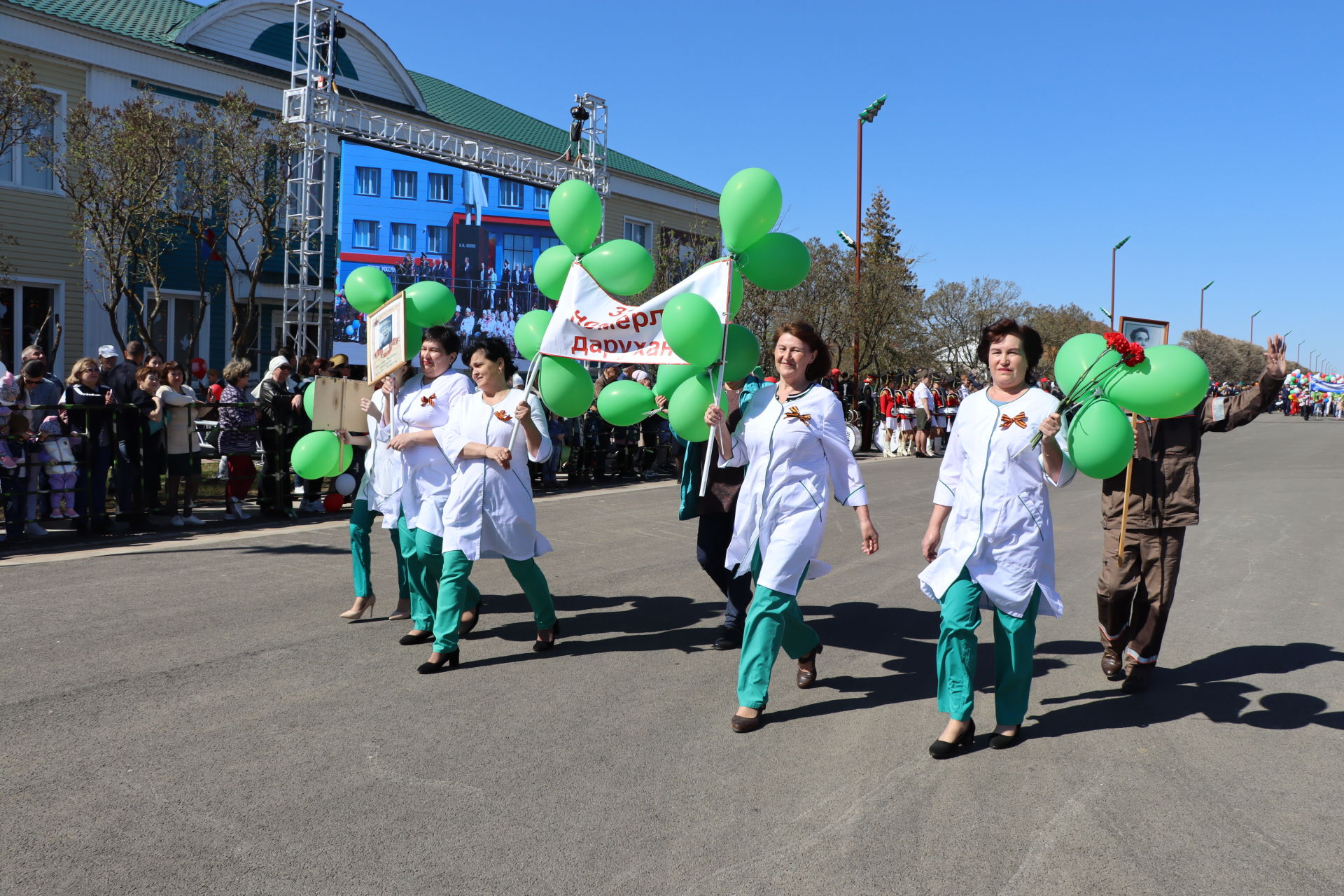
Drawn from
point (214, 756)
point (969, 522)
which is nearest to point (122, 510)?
point (214, 756)

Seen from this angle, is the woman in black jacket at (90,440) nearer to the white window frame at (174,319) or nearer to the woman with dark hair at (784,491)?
the woman with dark hair at (784,491)

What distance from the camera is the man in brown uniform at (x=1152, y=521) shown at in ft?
17.8

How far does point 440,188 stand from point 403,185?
1.15 meters

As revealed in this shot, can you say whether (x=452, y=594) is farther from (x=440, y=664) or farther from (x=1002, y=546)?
(x=1002, y=546)

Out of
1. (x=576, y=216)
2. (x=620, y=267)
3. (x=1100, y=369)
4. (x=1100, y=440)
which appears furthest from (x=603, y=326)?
(x=1100, y=440)

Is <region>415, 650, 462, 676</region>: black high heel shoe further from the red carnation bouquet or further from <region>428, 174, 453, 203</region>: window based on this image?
<region>428, 174, 453, 203</region>: window

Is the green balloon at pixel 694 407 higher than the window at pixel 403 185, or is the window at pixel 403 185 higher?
the window at pixel 403 185

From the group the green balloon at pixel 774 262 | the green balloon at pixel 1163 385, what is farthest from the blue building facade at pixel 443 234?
the green balloon at pixel 1163 385

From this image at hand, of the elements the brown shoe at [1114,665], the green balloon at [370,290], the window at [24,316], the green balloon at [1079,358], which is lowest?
the brown shoe at [1114,665]

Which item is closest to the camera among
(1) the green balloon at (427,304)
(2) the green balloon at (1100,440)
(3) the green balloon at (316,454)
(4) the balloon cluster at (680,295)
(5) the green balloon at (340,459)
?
(2) the green balloon at (1100,440)

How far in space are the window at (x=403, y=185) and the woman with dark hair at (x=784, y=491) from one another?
17072mm

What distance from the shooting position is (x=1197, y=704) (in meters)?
5.33

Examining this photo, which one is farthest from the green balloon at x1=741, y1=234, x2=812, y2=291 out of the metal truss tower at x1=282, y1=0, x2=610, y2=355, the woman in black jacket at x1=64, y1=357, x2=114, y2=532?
the metal truss tower at x1=282, y1=0, x2=610, y2=355

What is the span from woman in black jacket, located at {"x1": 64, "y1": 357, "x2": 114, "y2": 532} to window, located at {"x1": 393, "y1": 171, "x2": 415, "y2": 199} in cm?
1117
